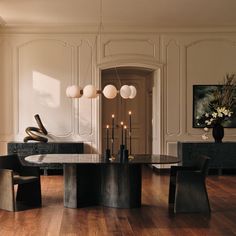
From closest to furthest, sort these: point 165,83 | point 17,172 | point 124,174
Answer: point 124,174
point 17,172
point 165,83

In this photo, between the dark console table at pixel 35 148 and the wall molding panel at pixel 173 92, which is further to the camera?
the wall molding panel at pixel 173 92

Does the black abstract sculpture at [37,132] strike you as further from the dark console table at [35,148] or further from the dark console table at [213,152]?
the dark console table at [213,152]

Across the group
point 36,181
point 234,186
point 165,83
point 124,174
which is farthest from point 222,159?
point 36,181

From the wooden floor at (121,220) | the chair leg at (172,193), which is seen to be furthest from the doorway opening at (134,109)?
the chair leg at (172,193)

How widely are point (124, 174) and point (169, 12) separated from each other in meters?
3.72

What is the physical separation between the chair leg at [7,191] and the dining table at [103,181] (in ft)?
1.16

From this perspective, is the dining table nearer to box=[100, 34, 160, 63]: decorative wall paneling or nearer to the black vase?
the black vase

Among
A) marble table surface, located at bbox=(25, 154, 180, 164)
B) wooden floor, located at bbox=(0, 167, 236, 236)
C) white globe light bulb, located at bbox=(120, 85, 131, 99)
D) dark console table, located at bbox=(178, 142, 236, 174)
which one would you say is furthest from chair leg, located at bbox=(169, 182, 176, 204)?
dark console table, located at bbox=(178, 142, 236, 174)

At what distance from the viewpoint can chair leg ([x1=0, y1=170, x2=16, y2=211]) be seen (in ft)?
20.1

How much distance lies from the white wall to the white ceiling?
0.44 meters

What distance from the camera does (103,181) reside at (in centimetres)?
645

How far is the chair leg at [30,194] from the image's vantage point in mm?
6637

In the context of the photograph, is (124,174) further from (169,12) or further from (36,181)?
(169,12)

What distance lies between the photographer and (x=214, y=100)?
986 cm
